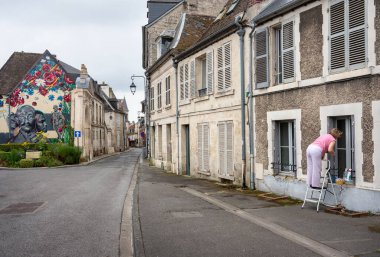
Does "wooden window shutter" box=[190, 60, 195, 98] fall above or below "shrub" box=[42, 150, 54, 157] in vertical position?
above

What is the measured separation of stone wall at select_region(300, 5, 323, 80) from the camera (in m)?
8.60

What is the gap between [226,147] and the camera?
516 inches

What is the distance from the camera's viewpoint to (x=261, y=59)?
1089 centimetres

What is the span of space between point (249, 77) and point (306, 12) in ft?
9.56

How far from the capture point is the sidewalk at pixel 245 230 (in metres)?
5.21

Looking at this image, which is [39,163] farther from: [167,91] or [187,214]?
[187,214]

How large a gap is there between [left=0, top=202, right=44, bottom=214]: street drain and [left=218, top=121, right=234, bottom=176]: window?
5943 mm

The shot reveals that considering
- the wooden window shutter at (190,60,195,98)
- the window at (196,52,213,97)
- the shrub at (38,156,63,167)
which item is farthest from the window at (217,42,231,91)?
the shrub at (38,156,63,167)

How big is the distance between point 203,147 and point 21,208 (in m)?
7.52

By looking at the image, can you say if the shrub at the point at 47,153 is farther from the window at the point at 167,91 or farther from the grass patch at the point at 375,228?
the grass patch at the point at 375,228

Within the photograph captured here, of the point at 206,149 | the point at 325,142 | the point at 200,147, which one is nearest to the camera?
the point at 325,142

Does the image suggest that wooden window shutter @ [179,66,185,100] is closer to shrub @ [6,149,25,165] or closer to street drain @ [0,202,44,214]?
street drain @ [0,202,44,214]

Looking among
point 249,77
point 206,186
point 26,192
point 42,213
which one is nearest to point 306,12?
point 249,77

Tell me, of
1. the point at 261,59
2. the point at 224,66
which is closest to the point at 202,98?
the point at 224,66
